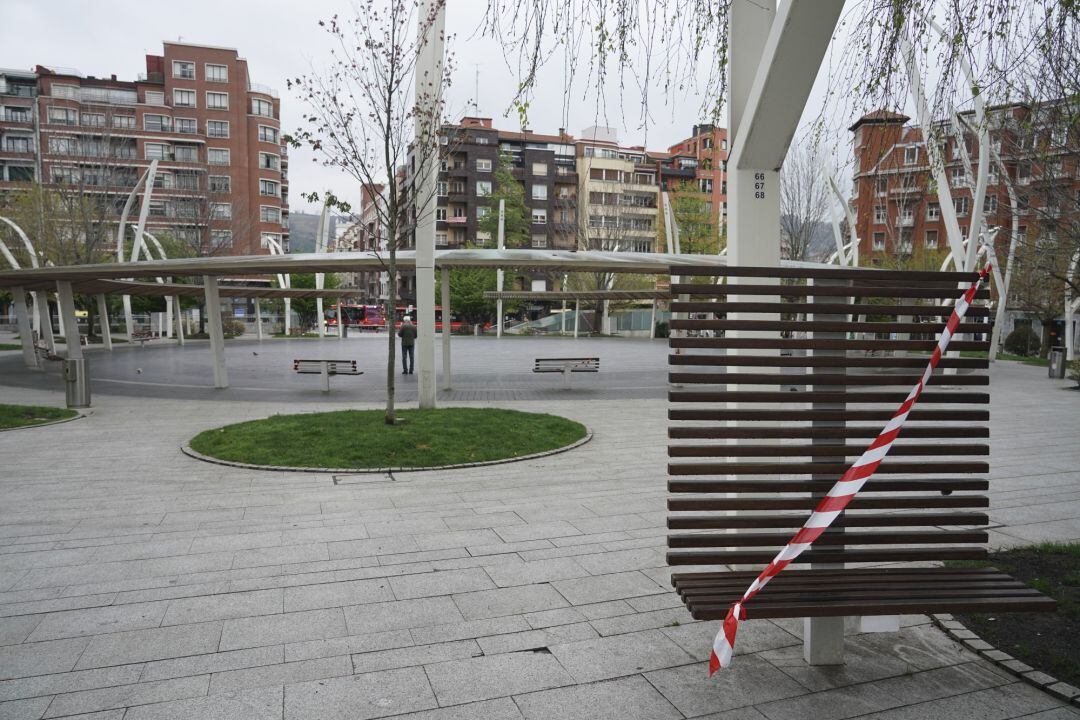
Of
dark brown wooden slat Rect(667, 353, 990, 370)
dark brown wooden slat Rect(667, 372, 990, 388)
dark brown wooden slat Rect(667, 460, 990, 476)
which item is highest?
dark brown wooden slat Rect(667, 353, 990, 370)

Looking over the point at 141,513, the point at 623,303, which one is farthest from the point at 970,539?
the point at 623,303

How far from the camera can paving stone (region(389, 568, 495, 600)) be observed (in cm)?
470

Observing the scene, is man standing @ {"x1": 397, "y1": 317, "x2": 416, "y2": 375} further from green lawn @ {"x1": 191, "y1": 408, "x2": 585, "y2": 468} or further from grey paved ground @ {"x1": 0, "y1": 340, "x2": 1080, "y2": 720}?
grey paved ground @ {"x1": 0, "y1": 340, "x2": 1080, "y2": 720}

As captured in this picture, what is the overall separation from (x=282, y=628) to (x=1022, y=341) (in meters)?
43.1

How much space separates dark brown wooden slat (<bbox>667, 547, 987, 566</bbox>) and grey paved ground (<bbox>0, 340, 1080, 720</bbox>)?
0.58 m

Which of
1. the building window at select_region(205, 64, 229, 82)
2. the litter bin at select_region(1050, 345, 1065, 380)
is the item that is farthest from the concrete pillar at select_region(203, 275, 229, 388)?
the building window at select_region(205, 64, 229, 82)

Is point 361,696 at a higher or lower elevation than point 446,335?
lower

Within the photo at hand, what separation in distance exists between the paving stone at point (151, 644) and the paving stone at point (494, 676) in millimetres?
1323

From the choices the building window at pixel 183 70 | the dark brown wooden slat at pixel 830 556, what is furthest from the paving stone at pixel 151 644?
the building window at pixel 183 70

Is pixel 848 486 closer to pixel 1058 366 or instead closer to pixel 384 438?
pixel 384 438

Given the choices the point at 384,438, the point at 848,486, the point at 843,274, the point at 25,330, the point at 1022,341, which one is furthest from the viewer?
the point at 1022,341

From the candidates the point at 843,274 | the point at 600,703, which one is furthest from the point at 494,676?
the point at 843,274

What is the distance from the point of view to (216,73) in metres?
69.3

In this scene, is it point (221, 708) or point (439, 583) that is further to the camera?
point (439, 583)
